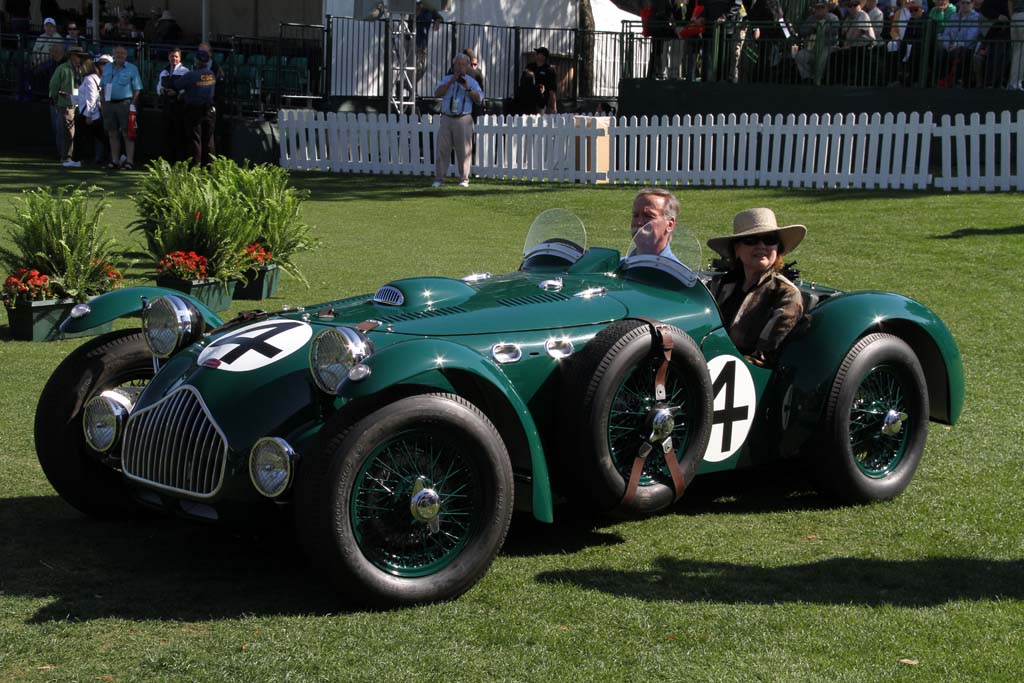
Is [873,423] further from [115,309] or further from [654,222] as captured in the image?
[115,309]

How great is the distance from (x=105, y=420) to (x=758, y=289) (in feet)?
9.92

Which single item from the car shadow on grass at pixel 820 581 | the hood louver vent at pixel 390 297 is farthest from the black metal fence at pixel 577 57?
the hood louver vent at pixel 390 297

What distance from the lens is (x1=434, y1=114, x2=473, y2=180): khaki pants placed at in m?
21.0

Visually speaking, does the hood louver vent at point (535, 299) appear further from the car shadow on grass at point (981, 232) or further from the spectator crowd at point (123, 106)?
the spectator crowd at point (123, 106)

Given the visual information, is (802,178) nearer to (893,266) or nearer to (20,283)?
(893,266)

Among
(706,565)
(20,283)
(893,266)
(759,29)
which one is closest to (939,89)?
(759,29)

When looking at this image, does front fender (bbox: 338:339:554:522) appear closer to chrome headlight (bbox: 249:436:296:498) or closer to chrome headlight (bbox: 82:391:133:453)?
chrome headlight (bbox: 249:436:296:498)

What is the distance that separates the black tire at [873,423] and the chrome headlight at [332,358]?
236 centimetres

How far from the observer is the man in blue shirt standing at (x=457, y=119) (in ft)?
68.5

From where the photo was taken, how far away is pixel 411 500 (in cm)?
482

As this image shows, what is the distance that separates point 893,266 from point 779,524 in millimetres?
7870

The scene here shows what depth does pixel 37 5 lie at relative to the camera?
36.2 m

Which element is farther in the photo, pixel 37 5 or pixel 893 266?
pixel 37 5

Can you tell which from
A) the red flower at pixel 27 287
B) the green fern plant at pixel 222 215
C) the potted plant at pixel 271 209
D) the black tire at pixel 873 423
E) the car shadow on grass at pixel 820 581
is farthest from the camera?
the potted plant at pixel 271 209
